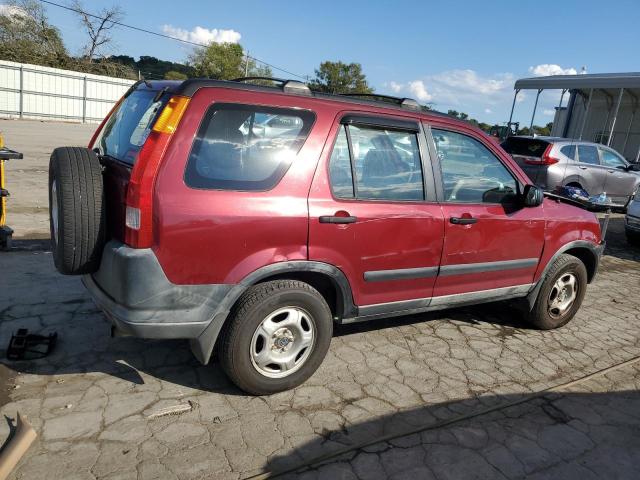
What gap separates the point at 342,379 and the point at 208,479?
1260mm

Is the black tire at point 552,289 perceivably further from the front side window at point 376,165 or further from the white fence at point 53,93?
the white fence at point 53,93

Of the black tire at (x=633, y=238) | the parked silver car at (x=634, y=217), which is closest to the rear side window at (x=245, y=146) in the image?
the parked silver car at (x=634, y=217)

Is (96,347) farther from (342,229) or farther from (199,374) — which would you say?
(342,229)

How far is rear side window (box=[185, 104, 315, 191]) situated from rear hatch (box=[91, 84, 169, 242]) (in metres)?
0.31

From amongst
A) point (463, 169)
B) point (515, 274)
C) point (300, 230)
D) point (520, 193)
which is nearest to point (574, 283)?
point (515, 274)

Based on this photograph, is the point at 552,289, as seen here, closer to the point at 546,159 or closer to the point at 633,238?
the point at 633,238

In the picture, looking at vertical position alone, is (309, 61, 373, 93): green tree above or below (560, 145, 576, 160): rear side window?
above

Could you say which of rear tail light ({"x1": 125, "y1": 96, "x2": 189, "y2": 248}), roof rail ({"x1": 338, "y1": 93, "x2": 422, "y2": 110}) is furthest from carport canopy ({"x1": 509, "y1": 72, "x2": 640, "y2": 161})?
rear tail light ({"x1": 125, "y1": 96, "x2": 189, "y2": 248})

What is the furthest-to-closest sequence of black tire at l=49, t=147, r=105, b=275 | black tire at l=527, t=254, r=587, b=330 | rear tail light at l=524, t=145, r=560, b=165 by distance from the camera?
rear tail light at l=524, t=145, r=560, b=165 → black tire at l=527, t=254, r=587, b=330 → black tire at l=49, t=147, r=105, b=275

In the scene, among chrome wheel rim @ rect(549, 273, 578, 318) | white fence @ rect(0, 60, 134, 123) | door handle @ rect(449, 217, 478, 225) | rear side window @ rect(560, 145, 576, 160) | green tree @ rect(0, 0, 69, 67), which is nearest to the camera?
door handle @ rect(449, 217, 478, 225)

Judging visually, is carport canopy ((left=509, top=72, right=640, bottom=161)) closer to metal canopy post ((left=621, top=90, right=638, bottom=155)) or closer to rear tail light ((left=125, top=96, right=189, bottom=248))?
metal canopy post ((left=621, top=90, right=638, bottom=155))

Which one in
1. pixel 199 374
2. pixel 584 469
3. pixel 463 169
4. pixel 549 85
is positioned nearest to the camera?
pixel 584 469

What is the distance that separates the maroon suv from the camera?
2580 millimetres

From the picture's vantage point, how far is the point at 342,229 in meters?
3.03
